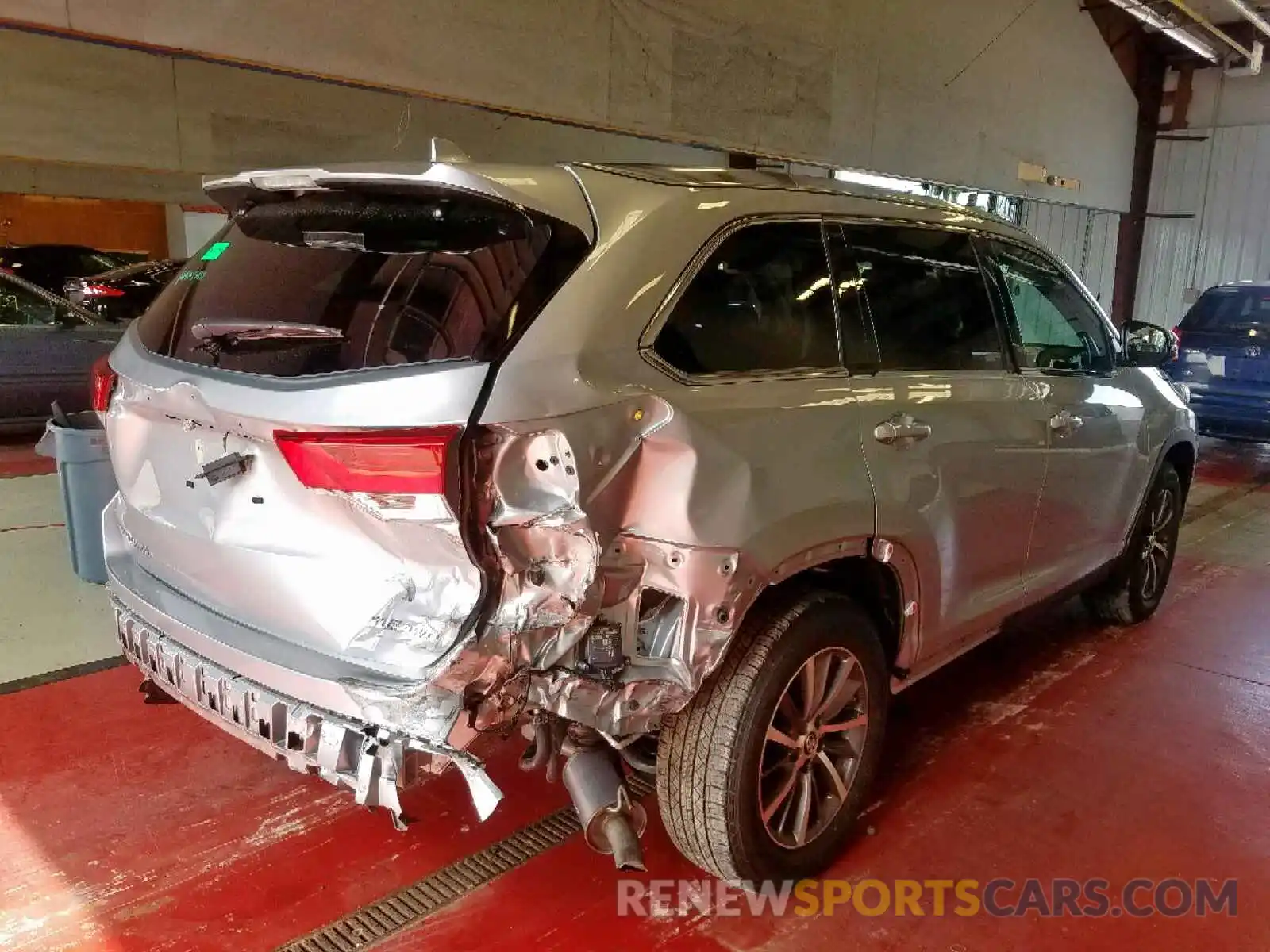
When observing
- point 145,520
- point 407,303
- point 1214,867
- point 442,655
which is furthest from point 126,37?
point 1214,867

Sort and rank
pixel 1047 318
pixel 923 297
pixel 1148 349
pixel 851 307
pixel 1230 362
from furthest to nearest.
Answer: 1. pixel 1230 362
2. pixel 1148 349
3. pixel 1047 318
4. pixel 923 297
5. pixel 851 307

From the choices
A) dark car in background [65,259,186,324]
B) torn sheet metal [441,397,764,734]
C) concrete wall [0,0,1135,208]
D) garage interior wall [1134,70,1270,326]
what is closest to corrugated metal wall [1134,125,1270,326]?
garage interior wall [1134,70,1270,326]

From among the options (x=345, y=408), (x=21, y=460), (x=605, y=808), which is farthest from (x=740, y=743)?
(x=21, y=460)

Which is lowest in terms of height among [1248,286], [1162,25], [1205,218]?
[1248,286]

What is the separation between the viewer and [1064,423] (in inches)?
124

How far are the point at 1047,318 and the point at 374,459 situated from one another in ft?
8.70

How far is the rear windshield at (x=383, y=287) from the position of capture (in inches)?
71.8

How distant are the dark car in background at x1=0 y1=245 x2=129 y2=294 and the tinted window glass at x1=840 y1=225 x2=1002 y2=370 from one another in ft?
29.1

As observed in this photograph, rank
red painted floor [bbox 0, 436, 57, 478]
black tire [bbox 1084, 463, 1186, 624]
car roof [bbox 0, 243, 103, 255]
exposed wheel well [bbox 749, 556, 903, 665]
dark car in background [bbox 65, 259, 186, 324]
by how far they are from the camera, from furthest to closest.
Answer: car roof [bbox 0, 243, 103, 255] → dark car in background [bbox 65, 259, 186, 324] → red painted floor [bbox 0, 436, 57, 478] → black tire [bbox 1084, 463, 1186, 624] → exposed wheel well [bbox 749, 556, 903, 665]

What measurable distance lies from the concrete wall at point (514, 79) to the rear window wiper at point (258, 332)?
5.08 metres

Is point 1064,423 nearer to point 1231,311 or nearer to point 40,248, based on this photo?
point 1231,311

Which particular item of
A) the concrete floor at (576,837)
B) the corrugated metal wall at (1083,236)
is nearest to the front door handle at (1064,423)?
the concrete floor at (576,837)

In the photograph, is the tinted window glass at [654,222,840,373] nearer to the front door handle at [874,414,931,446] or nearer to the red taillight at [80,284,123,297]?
the front door handle at [874,414,931,446]

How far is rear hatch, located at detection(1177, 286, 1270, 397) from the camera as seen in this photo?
8.02 metres
